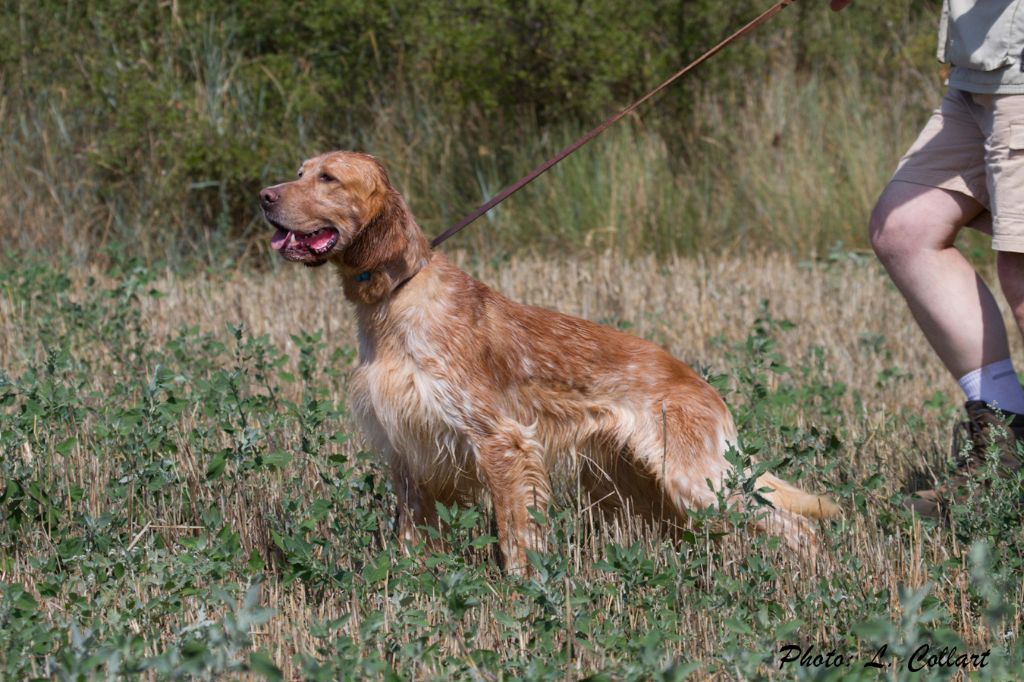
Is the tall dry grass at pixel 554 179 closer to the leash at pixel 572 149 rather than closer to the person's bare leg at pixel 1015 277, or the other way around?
the leash at pixel 572 149

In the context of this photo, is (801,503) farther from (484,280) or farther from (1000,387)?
(484,280)

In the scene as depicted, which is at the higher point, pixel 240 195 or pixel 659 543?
pixel 659 543

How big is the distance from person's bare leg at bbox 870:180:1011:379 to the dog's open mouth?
177 cm

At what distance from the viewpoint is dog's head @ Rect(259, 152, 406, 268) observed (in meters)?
3.66

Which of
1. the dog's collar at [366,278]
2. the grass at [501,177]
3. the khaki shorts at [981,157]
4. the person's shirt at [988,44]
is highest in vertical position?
the person's shirt at [988,44]

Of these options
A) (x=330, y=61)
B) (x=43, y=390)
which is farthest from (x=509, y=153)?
(x=43, y=390)

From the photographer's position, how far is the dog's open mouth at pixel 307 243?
3.67 meters

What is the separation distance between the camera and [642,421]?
3.99 m

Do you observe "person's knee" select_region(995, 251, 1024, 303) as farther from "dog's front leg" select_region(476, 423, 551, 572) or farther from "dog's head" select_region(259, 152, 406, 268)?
"dog's head" select_region(259, 152, 406, 268)

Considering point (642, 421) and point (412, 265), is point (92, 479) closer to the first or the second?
point (412, 265)

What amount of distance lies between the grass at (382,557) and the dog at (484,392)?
0.12 m

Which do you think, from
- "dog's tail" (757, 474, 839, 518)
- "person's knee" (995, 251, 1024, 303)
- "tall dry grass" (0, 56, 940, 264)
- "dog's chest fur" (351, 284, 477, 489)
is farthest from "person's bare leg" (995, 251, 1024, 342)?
"tall dry grass" (0, 56, 940, 264)

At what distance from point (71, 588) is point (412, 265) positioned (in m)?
1.31

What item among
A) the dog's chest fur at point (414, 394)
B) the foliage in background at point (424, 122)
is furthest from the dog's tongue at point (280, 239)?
the foliage in background at point (424, 122)
